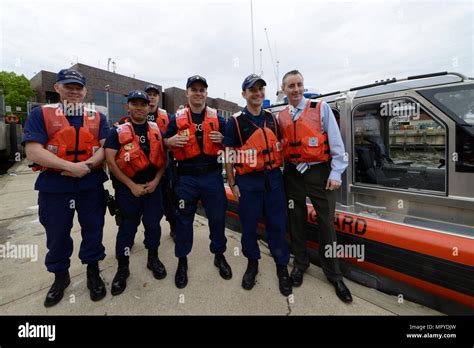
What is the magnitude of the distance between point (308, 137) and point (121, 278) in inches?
94.9

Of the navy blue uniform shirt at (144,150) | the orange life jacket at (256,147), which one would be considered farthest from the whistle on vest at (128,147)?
the orange life jacket at (256,147)

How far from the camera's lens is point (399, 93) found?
211cm

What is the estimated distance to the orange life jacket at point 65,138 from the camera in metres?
2.04

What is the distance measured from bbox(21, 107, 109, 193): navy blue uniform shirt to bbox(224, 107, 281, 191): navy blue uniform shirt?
4.63 ft

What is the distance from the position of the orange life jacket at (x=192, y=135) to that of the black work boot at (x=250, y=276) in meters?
1.29

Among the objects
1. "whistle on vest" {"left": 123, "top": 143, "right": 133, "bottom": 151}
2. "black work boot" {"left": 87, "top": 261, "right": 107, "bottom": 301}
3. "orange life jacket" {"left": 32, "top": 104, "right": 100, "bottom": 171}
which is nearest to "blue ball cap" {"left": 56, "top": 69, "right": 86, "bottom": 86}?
"orange life jacket" {"left": 32, "top": 104, "right": 100, "bottom": 171}

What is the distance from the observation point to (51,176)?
2.07 m

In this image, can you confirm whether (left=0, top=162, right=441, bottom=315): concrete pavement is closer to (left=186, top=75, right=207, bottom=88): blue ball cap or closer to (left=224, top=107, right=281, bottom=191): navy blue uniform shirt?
(left=224, top=107, right=281, bottom=191): navy blue uniform shirt

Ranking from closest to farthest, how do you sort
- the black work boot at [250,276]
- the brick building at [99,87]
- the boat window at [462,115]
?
1. the boat window at [462,115]
2. the black work boot at [250,276]
3. the brick building at [99,87]

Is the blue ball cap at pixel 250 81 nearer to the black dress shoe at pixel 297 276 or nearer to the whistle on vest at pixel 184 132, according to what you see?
the whistle on vest at pixel 184 132

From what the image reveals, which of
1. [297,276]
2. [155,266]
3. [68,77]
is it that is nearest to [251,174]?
[297,276]

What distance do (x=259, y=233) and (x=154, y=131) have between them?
208 cm

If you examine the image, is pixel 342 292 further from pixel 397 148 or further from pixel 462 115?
pixel 397 148
